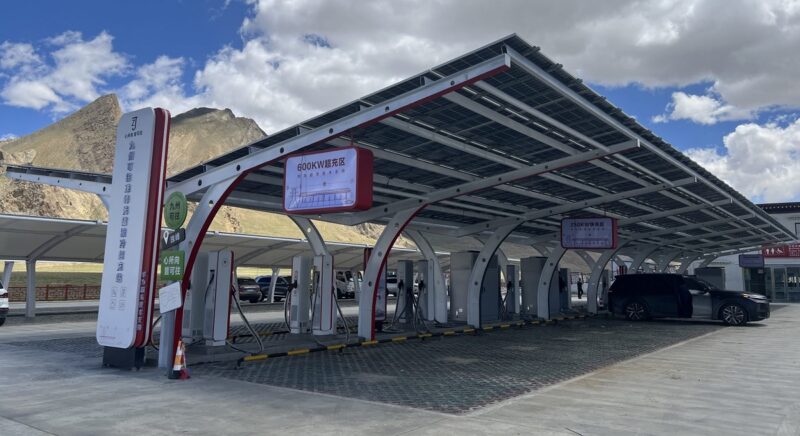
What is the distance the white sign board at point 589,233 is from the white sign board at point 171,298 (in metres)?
14.0

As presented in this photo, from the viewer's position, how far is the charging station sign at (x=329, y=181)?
9.11 metres

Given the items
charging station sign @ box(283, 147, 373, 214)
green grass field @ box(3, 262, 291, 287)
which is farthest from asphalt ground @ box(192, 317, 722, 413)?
green grass field @ box(3, 262, 291, 287)

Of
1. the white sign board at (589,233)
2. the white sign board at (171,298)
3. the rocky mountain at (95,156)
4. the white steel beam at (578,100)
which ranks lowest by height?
the white sign board at (171,298)

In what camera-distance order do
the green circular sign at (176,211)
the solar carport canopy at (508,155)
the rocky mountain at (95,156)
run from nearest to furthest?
1. the solar carport canopy at (508,155)
2. the green circular sign at (176,211)
3. the rocky mountain at (95,156)

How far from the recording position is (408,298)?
1880 centimetres

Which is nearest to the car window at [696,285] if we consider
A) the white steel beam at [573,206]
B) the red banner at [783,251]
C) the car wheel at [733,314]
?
the car wheel at [733,314]

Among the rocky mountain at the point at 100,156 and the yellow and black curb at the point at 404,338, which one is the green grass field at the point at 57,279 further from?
the yellow and black curb at the point at 404,338

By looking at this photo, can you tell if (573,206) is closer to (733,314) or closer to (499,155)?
(499,155)

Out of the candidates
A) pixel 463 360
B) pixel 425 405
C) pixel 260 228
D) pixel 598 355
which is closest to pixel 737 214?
pixel 598 355

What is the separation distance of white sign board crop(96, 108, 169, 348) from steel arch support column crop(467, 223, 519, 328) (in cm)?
1133

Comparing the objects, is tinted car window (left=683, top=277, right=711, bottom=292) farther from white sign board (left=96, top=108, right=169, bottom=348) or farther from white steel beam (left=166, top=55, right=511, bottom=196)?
white sign board (left=96, top=108, right=169, bottom=348)

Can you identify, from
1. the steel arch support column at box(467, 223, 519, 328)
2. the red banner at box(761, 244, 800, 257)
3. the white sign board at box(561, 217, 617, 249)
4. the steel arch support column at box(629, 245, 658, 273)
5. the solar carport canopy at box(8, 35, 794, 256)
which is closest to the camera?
the solar carport canopy at box(8, 35, 794, 256)

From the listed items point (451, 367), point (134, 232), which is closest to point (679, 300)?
point (451, 367)

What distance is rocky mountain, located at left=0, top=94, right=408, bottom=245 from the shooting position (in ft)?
278
